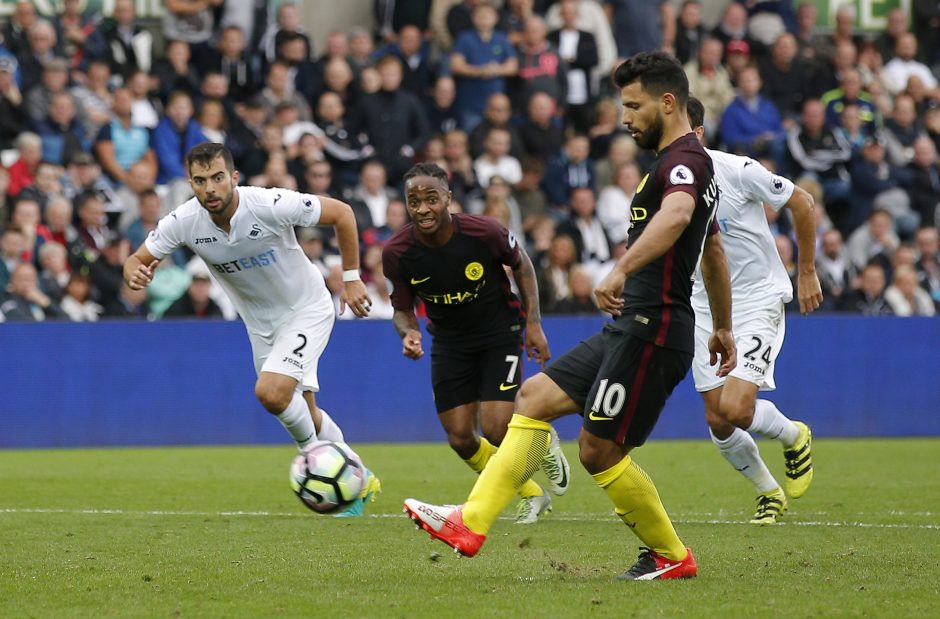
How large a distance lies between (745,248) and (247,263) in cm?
326

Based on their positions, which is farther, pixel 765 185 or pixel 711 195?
pixel 765 185

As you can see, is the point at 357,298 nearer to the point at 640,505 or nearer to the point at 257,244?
the point at 257,244

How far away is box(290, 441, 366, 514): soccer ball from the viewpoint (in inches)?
335

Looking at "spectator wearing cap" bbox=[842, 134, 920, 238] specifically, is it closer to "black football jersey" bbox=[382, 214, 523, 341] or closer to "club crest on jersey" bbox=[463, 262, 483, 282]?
"black football jersey" bbox=[382, 214, 523, 341]

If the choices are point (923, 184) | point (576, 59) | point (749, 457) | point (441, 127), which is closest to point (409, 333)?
point (749, 457)

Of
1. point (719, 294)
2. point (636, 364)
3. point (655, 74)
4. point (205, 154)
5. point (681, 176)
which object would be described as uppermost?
point (655, 74)

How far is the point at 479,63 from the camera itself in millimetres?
19875

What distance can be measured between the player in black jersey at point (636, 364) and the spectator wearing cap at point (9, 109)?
11.9 meters

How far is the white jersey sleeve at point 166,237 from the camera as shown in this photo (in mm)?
9578

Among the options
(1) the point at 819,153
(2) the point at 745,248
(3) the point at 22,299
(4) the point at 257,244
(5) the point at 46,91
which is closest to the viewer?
(4) the point at 257,244

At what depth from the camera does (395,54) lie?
774 inches

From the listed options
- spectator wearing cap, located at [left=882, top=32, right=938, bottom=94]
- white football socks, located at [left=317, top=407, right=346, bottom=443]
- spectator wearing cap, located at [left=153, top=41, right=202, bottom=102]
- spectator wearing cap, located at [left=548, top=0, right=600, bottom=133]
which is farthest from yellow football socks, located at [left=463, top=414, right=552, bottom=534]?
spectator wearing cap, located at [left=882, top=32, right=938, bottom=94]

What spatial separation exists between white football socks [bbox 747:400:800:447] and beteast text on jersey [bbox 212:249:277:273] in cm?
332

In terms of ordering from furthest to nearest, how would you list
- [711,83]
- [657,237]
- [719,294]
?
1. [711,83]
2. [719,294]
3. [657,237]
